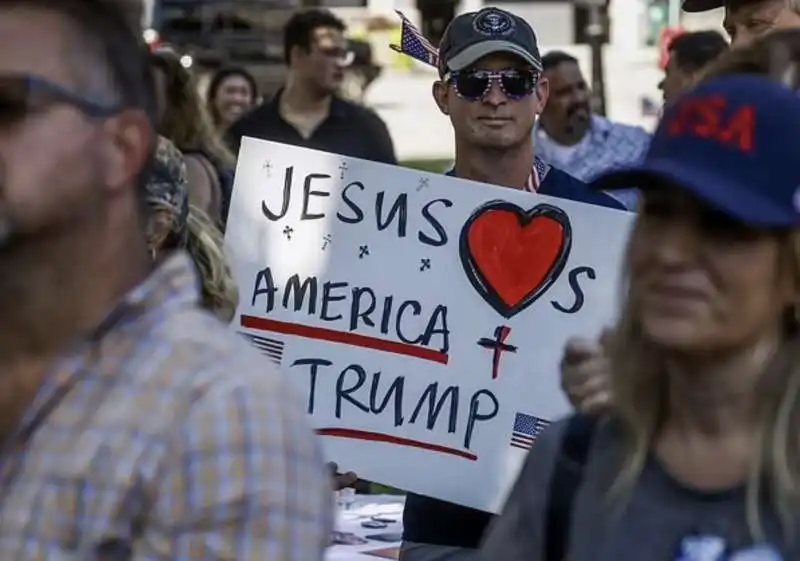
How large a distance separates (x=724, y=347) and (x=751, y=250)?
0.42 ft

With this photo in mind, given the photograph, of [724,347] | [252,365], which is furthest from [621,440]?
[252,365]

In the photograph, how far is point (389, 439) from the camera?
3727 millimetres

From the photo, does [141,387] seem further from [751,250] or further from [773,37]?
[773,37]

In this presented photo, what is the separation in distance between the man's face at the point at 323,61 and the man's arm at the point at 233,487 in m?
6.23

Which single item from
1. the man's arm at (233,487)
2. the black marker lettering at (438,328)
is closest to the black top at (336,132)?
the black marker lettering at (438,328)

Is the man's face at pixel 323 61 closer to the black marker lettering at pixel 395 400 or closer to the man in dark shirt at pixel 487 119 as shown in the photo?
the man in dark shirt at pixel 487 119

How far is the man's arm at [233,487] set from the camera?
5.17 ft

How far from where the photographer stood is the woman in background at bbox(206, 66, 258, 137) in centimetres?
961

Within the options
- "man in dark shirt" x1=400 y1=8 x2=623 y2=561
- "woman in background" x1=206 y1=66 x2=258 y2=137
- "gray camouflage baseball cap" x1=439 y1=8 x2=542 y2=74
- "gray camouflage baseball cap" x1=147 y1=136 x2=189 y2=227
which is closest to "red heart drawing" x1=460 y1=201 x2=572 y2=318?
"man in dark shirt" x1=400 y1=8 x2=623 y2=561

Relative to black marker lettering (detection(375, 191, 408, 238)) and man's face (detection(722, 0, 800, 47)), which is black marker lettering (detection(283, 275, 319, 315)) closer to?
black marker lettering (detection(375, 191, 408, 238))

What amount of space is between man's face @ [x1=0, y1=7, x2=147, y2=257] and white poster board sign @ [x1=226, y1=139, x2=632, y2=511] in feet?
6.11

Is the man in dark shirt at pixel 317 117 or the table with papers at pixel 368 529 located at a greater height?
the man in dark shirt at pixel 317 117

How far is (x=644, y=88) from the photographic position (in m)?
30.7

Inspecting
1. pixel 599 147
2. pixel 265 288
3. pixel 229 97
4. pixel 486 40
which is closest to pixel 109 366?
pixel 265 288
